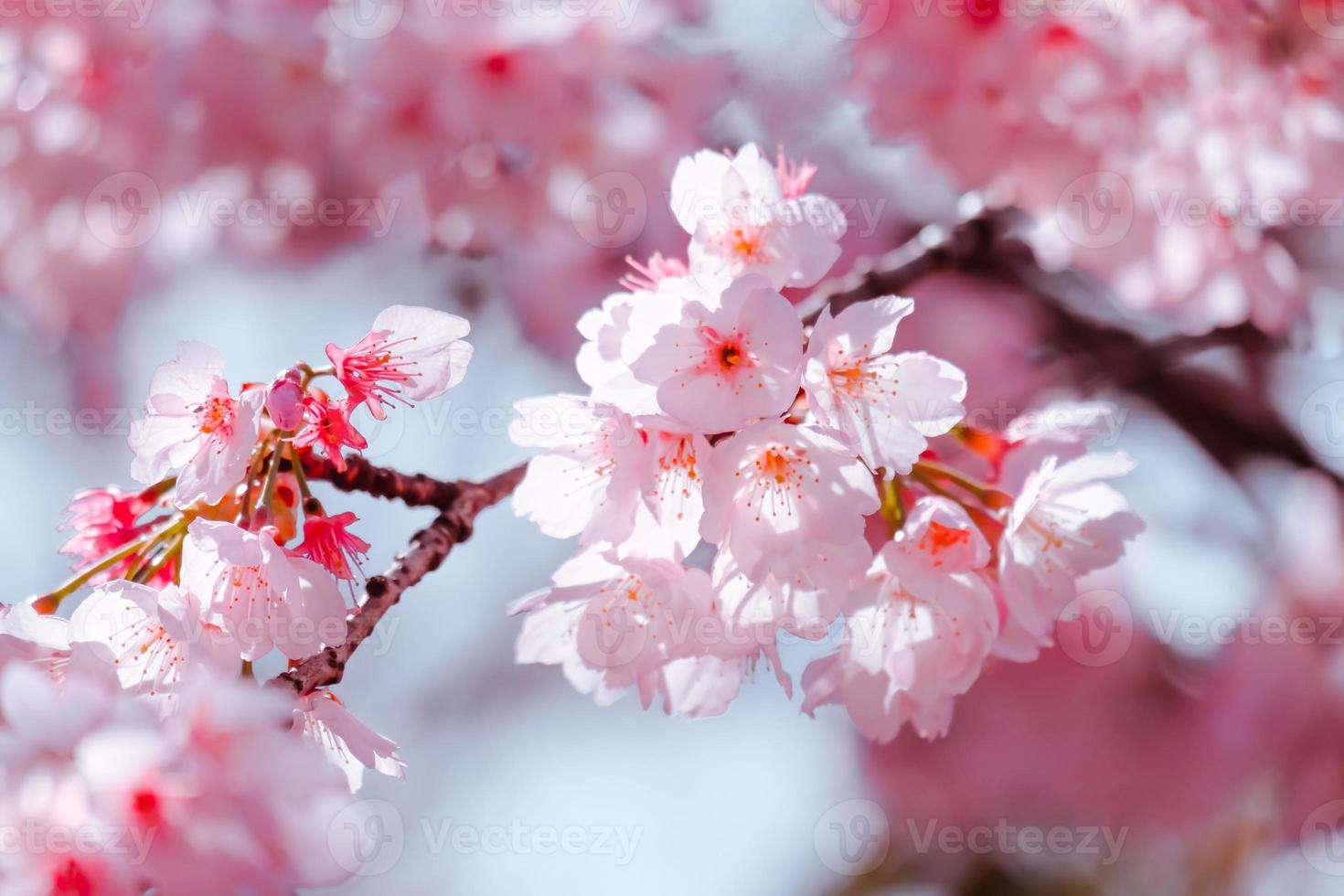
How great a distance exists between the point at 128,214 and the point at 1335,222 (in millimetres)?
2125

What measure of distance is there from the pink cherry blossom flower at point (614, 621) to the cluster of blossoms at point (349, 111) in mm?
784

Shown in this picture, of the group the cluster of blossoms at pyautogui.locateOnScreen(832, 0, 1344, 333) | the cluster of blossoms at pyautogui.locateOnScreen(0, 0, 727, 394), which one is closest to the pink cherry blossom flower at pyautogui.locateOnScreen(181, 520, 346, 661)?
the cluster of blossoms at pyautogui.locateOnScreen(0, 0, 727, 394)

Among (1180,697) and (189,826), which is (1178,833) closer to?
(1180,697)

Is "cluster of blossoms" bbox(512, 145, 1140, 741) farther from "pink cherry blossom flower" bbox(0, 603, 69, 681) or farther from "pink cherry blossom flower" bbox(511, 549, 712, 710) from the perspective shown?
"pink cherry blossom flower" bbox(0, 603, 69, 681)

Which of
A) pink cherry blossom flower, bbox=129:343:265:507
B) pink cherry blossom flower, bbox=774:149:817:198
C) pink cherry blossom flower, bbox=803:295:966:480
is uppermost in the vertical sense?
pink cherry blossom flower, bbox=129:343:265:507

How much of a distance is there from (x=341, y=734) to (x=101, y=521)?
0.25 m

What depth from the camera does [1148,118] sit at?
1.42 meters

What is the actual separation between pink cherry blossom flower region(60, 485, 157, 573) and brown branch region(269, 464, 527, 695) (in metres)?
0.17

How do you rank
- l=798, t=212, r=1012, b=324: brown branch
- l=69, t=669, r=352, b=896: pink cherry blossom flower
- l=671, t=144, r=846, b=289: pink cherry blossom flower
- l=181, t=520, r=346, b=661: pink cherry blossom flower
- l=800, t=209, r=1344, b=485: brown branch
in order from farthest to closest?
1. l=800, t=209, r=1344, b=485: brown branch
2. l=798, t=212, r=1012, b=324: brown branch
3. l=671, t=144, r=846, b=289: pink cherry blossom flower
4. l=181, t=520, r=346, b=661: pink cherry blossom flower
5. l=69, t=669, r=352, b=896: pink cherry blossom flower

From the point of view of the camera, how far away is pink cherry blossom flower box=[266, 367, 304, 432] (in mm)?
606

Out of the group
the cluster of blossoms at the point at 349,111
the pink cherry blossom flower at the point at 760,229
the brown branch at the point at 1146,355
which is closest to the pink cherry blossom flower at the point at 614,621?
the pink cherry blossom flower at the point at 760,229

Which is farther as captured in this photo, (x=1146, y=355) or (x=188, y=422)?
(x=1146, y=355)

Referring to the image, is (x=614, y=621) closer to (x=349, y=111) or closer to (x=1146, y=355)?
(x=349, y=111)

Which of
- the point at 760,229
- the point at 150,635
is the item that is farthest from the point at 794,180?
the point at 150,635
